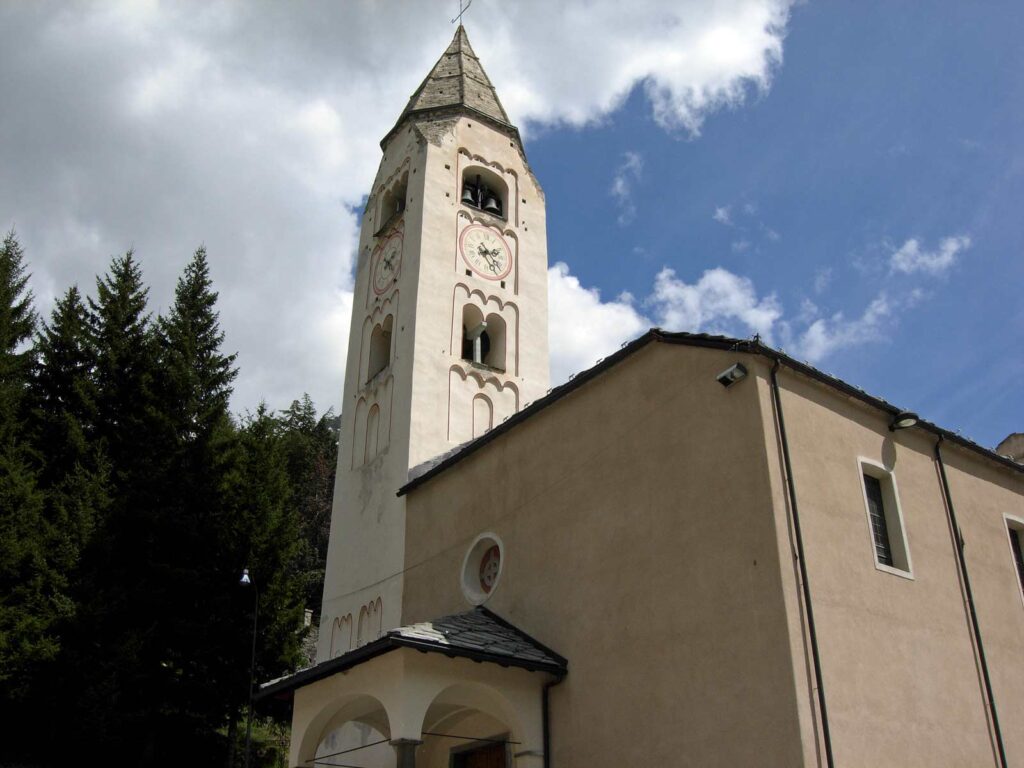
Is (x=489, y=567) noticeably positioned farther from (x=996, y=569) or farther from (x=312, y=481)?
(x=312, y=481)

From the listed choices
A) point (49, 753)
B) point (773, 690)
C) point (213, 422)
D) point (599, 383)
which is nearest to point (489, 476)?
point (599, 383)

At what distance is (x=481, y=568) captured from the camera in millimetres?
15086

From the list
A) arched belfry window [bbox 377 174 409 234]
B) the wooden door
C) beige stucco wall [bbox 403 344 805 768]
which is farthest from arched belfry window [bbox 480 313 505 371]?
the wooden door

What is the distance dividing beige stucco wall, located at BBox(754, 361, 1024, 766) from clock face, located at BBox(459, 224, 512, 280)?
1114 centimetres

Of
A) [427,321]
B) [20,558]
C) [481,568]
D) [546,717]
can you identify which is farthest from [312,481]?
[546,717]

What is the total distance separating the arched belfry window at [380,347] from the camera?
21.2 metres

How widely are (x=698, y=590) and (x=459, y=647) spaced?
3.06 metres

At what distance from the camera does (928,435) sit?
13.0 m

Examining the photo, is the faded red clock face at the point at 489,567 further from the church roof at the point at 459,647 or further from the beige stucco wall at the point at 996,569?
the beige stucco wall at the point at 996,569

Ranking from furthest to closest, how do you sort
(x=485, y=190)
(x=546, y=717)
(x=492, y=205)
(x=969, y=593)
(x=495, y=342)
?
(x=485, y=190) → (x=492, y=205) → (x=495, y=342) → (x=546, y=717) → (x=969, y=593)

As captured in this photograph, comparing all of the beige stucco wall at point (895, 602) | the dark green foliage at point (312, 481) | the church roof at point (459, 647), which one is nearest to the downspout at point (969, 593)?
the beige stucco wall at point (895, 602)

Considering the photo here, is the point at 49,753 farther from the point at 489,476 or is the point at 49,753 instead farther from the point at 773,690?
the point at 773,690

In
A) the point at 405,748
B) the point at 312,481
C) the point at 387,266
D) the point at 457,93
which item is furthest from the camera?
the point at 312,481

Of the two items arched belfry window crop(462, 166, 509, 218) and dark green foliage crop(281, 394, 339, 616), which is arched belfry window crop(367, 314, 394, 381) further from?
dark green foliage crop(281, 394, 339, 616)
